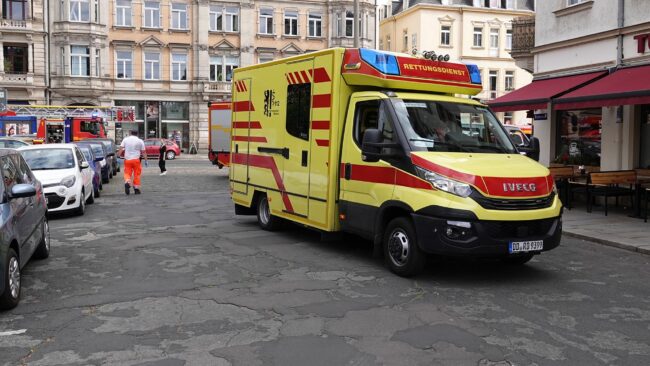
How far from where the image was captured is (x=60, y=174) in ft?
42.3

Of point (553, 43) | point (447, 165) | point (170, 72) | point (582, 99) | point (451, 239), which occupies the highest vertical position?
point (170, 72)

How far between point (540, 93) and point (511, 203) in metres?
9.04

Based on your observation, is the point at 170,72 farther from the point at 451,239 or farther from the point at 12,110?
the point at 451,239

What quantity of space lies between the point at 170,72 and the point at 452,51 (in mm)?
26489

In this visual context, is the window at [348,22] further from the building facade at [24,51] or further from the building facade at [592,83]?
the building facade at [592,83]

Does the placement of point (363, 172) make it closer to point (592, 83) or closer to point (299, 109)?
point (299, 109)

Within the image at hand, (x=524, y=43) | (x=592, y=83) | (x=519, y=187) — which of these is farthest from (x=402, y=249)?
(x=524, y=43)

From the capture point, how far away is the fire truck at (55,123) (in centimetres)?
3516

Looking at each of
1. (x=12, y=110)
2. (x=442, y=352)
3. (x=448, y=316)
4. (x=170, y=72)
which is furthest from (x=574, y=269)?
(x=170, y=72)

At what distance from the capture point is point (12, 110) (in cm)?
3691

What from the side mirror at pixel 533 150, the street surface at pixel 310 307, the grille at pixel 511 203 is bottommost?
the street surface at pixel 310 307

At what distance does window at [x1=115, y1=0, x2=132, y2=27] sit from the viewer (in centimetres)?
4659

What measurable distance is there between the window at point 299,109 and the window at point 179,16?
4142 centimetres

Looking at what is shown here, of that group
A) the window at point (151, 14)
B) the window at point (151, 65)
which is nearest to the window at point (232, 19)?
the window at point (151, 14)
